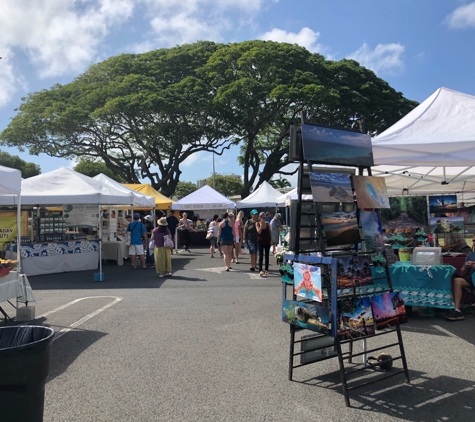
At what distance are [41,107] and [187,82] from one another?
1029cm

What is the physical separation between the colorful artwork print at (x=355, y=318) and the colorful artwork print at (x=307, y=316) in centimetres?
13

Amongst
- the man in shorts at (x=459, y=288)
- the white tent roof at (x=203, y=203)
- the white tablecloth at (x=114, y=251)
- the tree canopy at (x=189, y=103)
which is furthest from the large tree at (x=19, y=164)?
the man in shorts at (x=459, y=288)

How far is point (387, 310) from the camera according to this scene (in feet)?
14.2

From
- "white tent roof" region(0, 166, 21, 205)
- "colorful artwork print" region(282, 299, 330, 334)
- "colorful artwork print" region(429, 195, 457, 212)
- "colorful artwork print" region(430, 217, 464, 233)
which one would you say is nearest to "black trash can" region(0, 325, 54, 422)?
"colorful artwork print" region(282, 299, 330, 334)

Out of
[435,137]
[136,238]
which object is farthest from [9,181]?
[136,238]

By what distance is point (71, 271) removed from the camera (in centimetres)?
1362

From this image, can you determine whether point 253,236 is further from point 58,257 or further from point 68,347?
point 68,347

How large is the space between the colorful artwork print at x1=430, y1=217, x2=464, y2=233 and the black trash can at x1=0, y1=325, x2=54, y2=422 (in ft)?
25.6

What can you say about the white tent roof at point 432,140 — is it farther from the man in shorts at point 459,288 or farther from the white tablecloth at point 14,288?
the white tablecloth at point 14,288

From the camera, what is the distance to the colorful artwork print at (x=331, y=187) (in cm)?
418

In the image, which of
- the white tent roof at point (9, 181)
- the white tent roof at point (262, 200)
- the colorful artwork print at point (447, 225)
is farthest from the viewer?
the white tent roof at point (262, 200)

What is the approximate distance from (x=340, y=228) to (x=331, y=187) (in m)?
0.42

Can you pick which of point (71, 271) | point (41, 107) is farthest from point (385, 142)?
point (41, 107)

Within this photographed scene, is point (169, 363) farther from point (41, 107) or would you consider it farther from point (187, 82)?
point (41, 107)
